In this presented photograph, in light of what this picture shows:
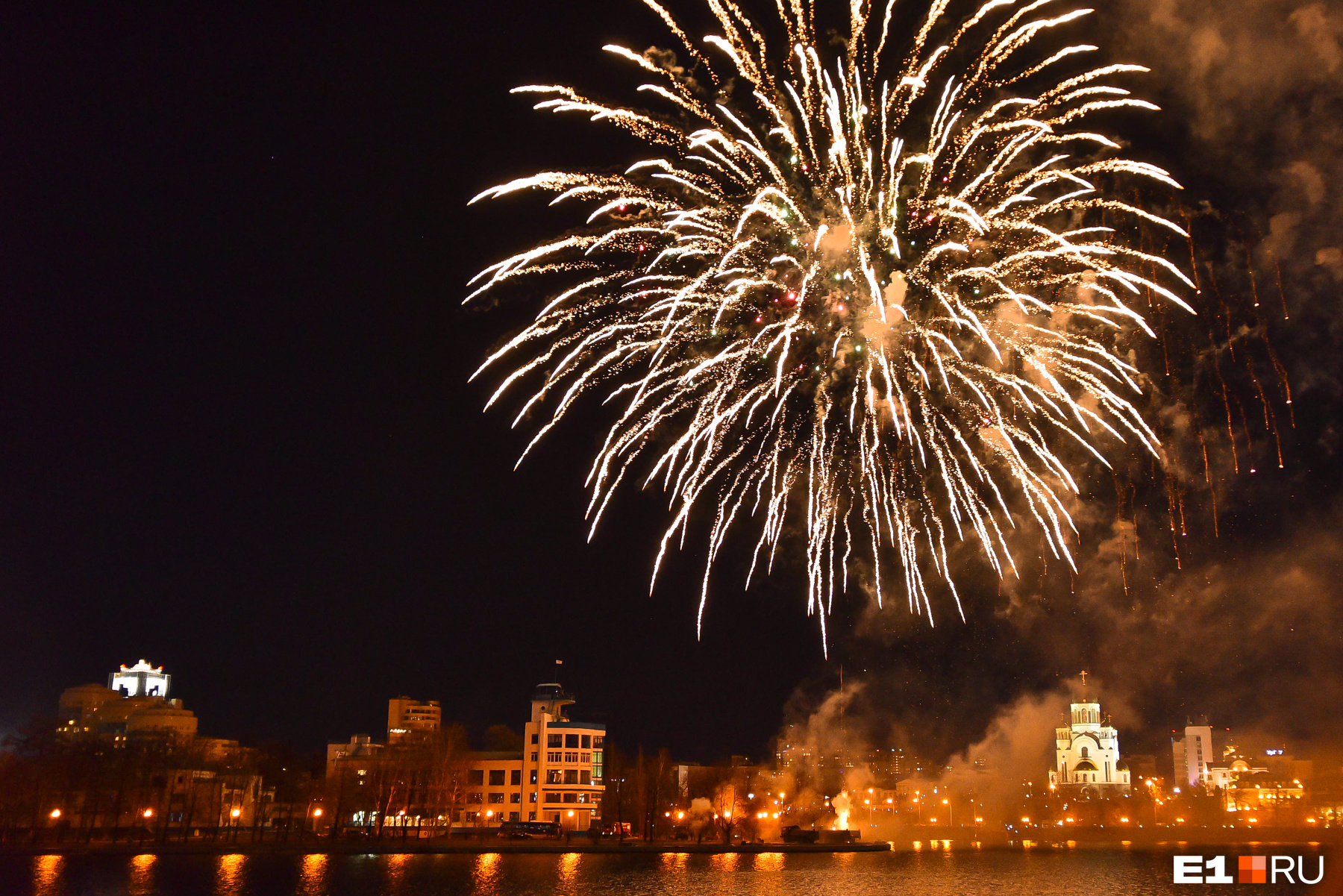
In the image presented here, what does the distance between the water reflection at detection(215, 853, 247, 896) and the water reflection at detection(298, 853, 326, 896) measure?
8.76 feet

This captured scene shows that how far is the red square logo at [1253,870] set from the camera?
201 feet

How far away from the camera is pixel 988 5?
27.4 m

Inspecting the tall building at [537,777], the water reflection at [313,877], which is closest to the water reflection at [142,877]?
the water reflection at [313,877]

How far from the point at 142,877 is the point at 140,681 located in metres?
146

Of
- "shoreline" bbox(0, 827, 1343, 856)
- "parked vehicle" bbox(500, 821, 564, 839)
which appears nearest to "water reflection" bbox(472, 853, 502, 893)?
"shoreline" bbox(0, 827, 1343, 856)

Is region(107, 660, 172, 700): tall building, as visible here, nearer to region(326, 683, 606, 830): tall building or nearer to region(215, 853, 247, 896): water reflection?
region(326, 683, 606, 830): tall building

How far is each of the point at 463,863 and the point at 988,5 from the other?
193 ft

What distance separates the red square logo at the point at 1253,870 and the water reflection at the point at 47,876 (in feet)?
204

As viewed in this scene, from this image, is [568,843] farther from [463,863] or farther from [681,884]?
[681,884]

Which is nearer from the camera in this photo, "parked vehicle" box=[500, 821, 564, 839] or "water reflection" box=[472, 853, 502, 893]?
"water reflection" box=[472, 853, 502, 893]

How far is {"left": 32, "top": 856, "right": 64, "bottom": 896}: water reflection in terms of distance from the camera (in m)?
43.5

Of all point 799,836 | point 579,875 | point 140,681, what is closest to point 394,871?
point 579,875

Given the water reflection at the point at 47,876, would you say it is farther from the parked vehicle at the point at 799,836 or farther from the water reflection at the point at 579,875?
the parked vehicle at the point at 799,836

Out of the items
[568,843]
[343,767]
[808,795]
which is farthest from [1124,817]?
[343,767]
